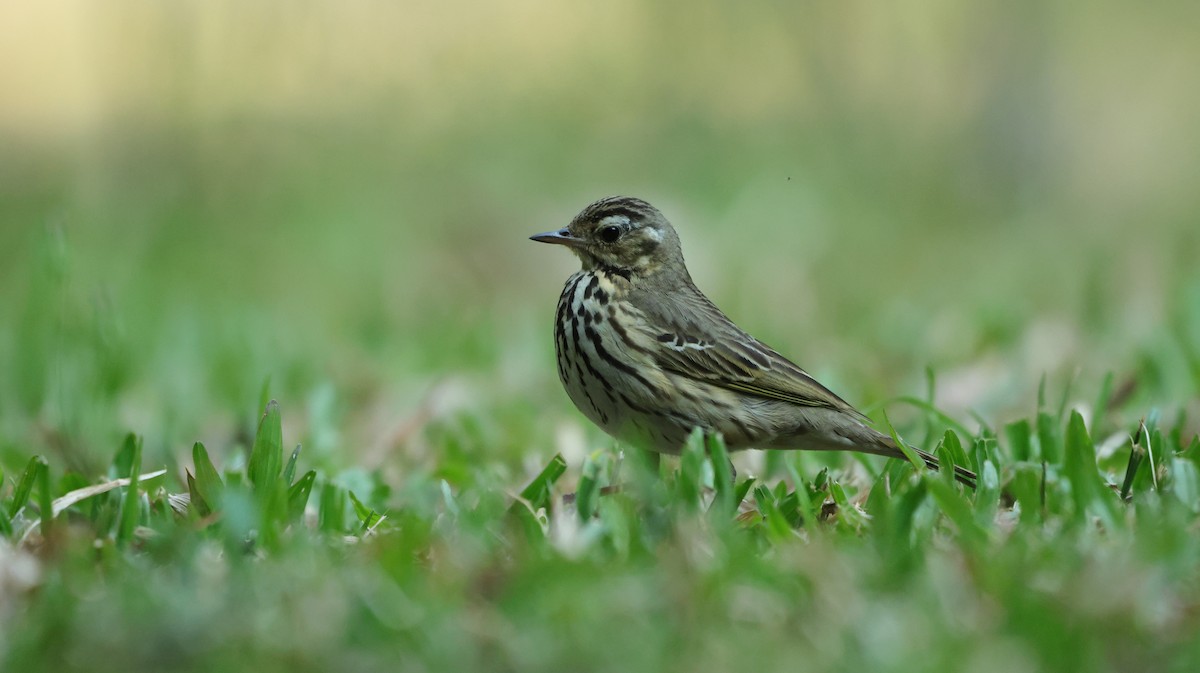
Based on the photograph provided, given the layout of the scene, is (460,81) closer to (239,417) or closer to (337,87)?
(337,87)

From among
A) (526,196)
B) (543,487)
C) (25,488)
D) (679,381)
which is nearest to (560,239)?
(679,381)

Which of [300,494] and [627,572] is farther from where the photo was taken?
[300,494]

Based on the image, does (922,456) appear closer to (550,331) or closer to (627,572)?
(627,572)

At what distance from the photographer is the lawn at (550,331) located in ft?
9.62

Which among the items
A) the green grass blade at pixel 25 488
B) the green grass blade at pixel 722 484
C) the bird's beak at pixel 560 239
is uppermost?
the bird's beak at pixel 560 239

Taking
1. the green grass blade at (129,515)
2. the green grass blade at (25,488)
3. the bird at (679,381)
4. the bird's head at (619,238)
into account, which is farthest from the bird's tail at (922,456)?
the green grass blade at (25,488)

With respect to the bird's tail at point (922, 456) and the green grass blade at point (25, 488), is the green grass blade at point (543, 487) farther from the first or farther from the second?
the green grass blade at point (25, 488)

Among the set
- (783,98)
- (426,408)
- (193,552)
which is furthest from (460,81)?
(193,552)

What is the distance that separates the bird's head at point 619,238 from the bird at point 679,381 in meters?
0.11

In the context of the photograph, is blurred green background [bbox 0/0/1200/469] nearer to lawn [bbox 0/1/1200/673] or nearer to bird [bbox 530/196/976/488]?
lawn [bbox 0/1/1200/673]

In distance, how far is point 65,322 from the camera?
587 cm

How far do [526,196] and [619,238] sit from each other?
23.9 feet

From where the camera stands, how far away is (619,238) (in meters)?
5.43

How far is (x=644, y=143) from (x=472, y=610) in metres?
11.4
